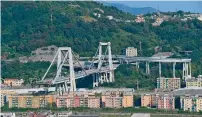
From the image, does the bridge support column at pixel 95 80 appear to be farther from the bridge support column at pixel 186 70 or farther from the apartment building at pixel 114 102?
the apartment building at pixel 114 102

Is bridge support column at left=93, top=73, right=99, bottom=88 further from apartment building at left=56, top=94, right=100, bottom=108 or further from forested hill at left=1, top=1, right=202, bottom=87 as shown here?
apartment building at left=56, top=94, right=100, bottom=108

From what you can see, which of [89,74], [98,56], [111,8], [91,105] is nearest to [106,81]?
[89,74]

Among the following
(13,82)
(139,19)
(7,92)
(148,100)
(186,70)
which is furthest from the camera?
(139,19)

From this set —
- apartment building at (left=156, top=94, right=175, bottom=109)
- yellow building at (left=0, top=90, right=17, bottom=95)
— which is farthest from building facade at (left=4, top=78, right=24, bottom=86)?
apartment building at (left=156, top=94, right=175, bottom=109)

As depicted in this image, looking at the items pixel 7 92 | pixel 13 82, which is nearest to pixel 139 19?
pixel 13 82

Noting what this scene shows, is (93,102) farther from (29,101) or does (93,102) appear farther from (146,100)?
(29,101)

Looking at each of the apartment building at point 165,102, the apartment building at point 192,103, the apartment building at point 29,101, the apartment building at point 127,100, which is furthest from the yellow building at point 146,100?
the apartment building at point 29,101
